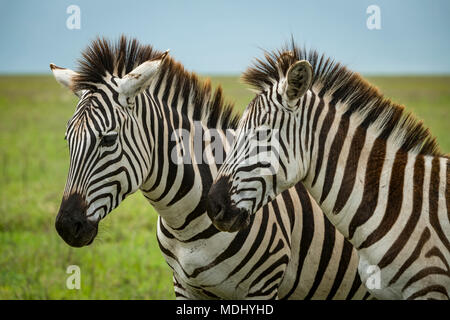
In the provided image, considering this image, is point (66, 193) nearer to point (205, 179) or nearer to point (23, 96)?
point (205, 179)

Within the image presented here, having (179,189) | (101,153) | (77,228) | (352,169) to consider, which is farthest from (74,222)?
(352,169)

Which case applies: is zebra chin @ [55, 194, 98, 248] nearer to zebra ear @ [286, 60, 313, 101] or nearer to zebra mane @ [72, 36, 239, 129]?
zebra mane @ [72, 36, 239, 129]

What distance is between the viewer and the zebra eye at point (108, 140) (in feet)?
14.1

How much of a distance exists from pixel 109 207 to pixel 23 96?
4963cm

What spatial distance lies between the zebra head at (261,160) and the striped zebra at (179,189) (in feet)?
2.08

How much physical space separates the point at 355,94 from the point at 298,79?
0.68 meters

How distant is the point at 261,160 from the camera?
13.8 ft

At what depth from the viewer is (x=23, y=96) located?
1970 inches

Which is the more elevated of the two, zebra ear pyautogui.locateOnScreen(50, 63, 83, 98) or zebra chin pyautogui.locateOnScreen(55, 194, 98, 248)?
zebra ear pyautogui.locateOnScreen(50, 63, 83, 98)

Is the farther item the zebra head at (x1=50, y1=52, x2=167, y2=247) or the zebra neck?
the zebra neck

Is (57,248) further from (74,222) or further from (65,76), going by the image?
(74,222)

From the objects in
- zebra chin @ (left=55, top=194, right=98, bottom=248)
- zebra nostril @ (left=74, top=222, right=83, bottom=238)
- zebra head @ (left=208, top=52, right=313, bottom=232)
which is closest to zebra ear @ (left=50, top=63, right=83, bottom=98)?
zebra chin @ (left=55, top=194, right=98, bottom=248)

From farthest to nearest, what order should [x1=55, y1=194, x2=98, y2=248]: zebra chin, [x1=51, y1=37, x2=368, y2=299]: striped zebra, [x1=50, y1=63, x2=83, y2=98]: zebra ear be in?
1. [x1=50, y1=63, x2=83, y2=98]: zebra ear
2. [x1=51, y1=37, x2=368, y2=299]: striped zebra
3. [x1=55, y1=194, x2=98, y2=248]: zebra chin

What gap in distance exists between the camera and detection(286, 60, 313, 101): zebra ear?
4020 millimetres
